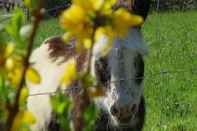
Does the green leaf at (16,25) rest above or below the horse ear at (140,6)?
above

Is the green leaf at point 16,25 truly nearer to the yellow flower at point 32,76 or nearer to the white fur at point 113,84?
the yellow flower at point 32,76

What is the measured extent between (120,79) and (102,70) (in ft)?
0.42

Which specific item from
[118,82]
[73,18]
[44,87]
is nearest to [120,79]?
[118,82]

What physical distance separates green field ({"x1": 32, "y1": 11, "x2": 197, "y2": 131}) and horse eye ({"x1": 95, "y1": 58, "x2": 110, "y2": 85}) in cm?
123

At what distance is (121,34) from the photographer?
0.99 m

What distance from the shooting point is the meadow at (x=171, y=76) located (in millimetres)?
8102

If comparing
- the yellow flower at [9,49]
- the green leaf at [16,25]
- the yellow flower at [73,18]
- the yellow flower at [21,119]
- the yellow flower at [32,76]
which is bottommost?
the yellow flower at [21,119]

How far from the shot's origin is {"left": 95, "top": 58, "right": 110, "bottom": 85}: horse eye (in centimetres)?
399

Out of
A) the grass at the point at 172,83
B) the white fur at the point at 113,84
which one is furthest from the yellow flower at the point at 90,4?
the grass at the point at 172,83

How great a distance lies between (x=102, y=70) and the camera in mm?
3990

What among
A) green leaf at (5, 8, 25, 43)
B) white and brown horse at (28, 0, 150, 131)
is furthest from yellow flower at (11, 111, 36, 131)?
white and brown horse at (28, 0, 150, 131)

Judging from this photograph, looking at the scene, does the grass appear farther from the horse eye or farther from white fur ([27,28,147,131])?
the horse eye

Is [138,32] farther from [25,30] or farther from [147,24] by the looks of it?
[147,24]

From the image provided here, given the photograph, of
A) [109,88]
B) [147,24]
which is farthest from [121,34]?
[147,24]
